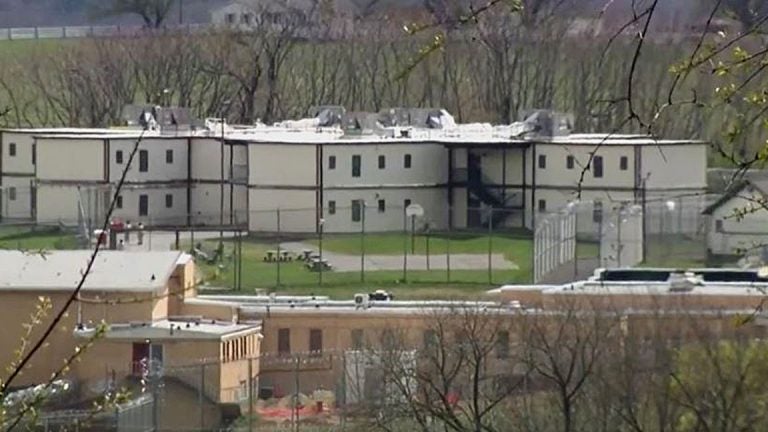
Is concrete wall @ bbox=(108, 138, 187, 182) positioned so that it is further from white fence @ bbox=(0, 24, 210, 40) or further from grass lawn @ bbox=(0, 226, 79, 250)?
white fence @ bbox=(0, 24, 210, 40)

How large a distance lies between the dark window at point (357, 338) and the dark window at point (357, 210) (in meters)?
11.3

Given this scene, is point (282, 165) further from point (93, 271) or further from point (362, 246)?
point (93, 271)

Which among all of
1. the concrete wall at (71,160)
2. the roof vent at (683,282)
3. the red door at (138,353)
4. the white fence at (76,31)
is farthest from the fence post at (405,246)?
the white fence at (76,31)

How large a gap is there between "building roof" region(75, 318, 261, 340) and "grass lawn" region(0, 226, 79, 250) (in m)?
7.33

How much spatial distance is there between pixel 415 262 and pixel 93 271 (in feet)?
27.2

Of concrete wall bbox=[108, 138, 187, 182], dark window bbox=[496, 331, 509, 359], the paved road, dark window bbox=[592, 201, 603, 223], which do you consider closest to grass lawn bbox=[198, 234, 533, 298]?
the paved road

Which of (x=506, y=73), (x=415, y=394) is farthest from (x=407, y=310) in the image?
(x=506, y=73)

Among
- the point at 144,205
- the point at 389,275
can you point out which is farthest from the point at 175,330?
the point at 144,205

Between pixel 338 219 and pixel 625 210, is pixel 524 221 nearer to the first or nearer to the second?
pixel 338 219

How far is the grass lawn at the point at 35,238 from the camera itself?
2842cm

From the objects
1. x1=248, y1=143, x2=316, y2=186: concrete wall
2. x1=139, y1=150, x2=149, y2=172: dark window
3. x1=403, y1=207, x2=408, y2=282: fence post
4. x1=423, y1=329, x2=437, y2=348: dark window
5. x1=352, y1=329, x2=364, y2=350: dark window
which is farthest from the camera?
x1=139, y1=150, x2=149, y2=172: dark window

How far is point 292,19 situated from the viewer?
45188mm

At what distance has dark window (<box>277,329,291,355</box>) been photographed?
21141mm

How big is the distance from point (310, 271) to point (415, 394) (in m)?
11.1
